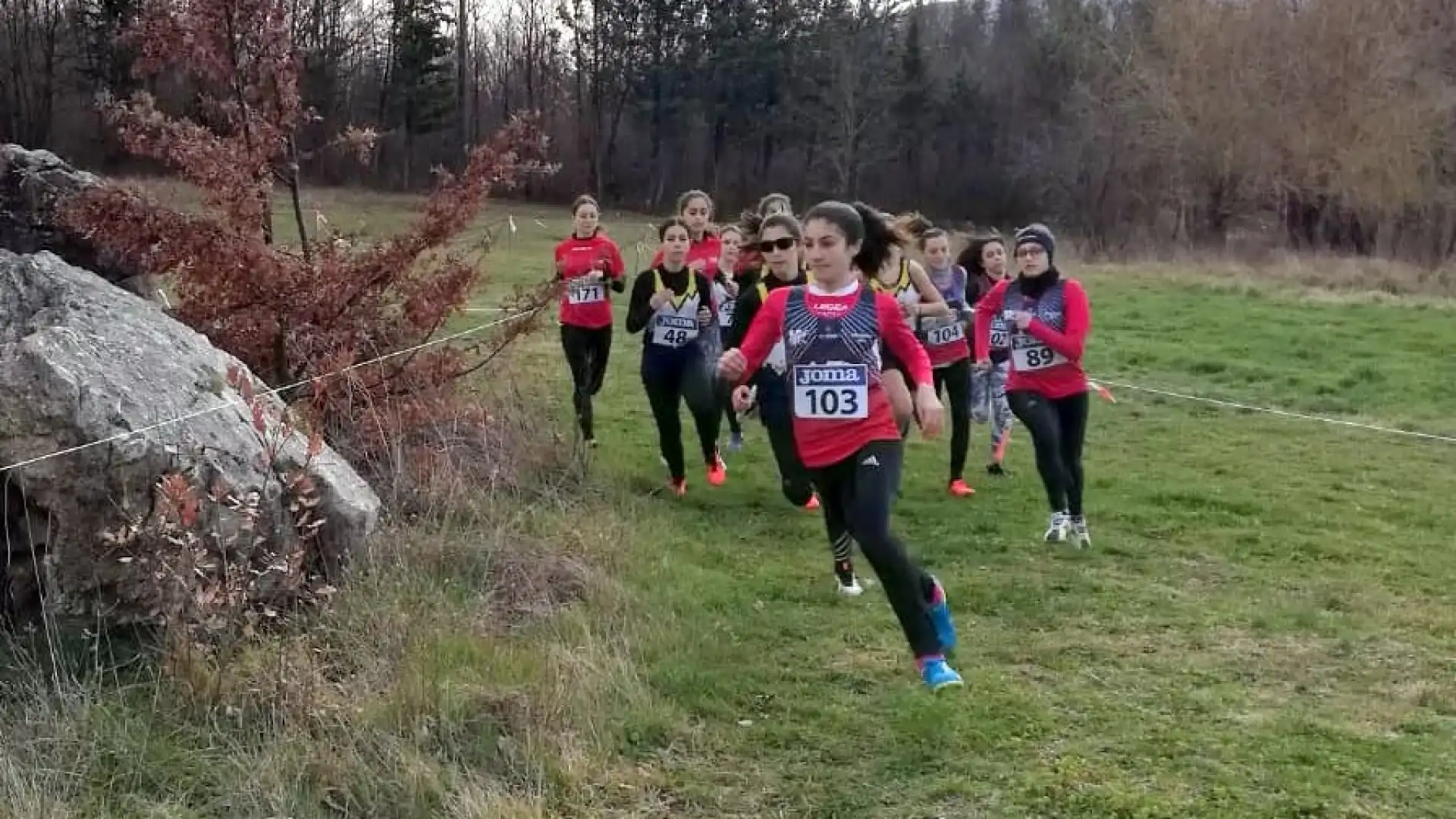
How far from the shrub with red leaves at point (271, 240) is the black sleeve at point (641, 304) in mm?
672

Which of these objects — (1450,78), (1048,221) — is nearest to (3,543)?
(1450,78)

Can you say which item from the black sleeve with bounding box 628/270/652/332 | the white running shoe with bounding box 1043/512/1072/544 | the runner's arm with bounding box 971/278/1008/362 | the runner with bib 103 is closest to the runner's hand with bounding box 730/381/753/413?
the runner's arm with bounding box 971/278/1008/362

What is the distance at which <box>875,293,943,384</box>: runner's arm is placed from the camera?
5.16m

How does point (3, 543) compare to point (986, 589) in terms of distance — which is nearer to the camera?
point (3, 543)

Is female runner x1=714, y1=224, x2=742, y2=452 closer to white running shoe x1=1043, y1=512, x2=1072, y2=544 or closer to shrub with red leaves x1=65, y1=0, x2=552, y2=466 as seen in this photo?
shrub with red leaves x1=65, y1=0, x2=552, y2=466

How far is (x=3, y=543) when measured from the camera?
479cm

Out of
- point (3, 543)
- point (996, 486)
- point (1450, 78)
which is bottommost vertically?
point (996, 486)

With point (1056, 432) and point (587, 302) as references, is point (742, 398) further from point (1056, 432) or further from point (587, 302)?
point (587, 302)

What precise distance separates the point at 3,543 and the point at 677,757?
105 inches

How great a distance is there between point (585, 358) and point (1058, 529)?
3.92 metres

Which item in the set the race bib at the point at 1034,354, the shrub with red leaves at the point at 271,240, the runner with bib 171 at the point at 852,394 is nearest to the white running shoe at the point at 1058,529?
the race bib at the point at 1034,354

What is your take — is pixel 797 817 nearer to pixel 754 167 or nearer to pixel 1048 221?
pixel 1048 221

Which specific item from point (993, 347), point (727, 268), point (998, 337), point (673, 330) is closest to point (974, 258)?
point (993, 347)

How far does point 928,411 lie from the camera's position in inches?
195
